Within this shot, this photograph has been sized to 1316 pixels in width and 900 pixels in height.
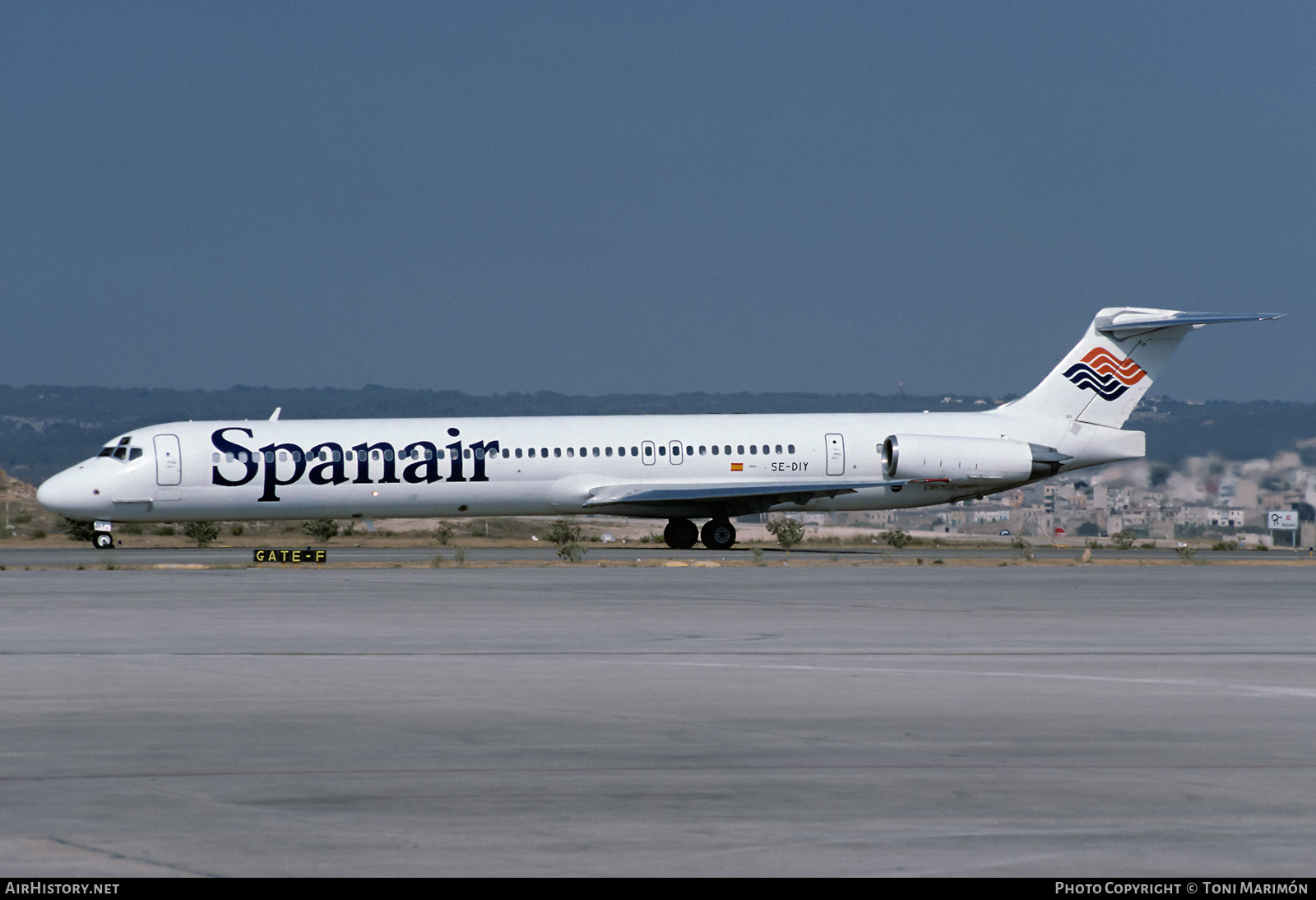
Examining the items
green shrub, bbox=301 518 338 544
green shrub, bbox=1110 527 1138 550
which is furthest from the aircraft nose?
green shrub, bbox=1110 527 1138 550

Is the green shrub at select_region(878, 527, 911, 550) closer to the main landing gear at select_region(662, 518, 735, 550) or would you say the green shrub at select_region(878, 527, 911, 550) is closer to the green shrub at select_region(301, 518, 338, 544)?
the main landing gear at select_region(662, 518, 735, 550)

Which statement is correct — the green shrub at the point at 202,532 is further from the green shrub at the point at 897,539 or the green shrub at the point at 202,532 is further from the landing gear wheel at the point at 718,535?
the green shrub at the point at 897,539

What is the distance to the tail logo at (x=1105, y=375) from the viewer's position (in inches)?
1559

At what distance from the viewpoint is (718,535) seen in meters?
38.5

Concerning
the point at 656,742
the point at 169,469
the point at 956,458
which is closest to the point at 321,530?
the point at 169,469

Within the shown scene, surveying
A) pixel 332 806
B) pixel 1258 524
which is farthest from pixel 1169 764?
pixel 1258 524

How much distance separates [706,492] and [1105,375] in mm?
10754

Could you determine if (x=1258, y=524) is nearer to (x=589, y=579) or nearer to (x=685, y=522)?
(x=685, y=522)

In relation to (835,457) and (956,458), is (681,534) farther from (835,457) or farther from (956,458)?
(956,458)

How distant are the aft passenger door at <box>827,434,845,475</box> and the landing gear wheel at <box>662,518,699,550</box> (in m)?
3.84

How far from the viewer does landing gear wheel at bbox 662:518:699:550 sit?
129 ft

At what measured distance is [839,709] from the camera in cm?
1168

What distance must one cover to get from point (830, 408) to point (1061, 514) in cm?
8647

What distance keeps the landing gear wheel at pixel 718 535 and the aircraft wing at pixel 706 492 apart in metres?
1.38
